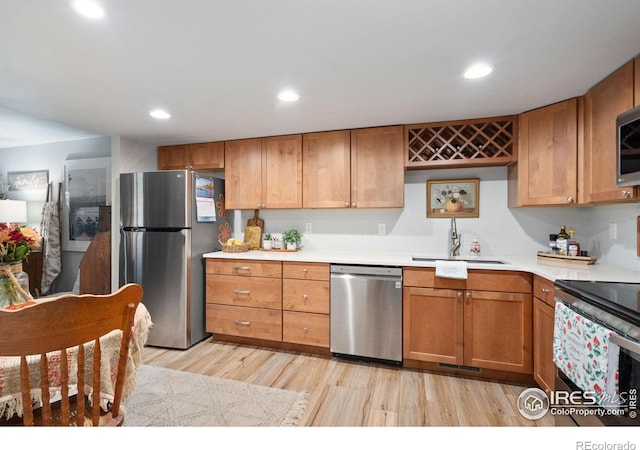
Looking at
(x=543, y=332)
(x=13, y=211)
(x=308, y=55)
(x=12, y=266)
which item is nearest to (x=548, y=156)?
(x=543, y=332)

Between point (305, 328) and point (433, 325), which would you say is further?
point (305, 328)

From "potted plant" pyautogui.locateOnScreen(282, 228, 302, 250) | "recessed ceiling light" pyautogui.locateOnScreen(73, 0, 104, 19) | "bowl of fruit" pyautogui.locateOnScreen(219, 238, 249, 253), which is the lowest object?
"bowl of fruit" pyautogui.locateOnScreen(219, 238, 249, 253)

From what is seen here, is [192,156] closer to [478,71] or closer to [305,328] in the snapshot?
[305,328]

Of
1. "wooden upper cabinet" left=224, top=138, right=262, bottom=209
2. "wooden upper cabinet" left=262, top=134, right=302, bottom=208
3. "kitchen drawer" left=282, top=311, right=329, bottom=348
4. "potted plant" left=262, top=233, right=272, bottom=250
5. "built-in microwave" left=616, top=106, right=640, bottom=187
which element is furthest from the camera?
"potted plant" left=262, top=233, right=272, bottom=250

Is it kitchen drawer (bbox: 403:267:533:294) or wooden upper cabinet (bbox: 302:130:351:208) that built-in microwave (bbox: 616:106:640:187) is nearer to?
kitchen drawer (bbox: 403:267:533:294)

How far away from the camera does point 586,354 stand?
136 cm

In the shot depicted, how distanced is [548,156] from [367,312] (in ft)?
6.08

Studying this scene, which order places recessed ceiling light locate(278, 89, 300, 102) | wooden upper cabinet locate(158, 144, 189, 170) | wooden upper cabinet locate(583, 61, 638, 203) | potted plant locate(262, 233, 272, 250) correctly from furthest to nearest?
wooden upper cabinet locate(158, 144, 189, 170) → potted plant locate(262, 233, 272, 250) → recessed ceiling light locate(278, 89, 300, 102) → wooden upper cabinet locate(583, 61, 638, 203)

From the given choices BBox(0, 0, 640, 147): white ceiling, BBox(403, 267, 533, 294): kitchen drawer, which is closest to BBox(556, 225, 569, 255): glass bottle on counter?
BBox(403, 267, 533, 294): kitchen drawer

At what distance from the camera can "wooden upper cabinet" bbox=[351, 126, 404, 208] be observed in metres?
2.79

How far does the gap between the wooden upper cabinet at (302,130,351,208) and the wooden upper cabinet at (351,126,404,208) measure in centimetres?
7

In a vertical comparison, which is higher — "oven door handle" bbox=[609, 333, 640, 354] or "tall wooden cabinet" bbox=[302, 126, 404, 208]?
"tall wooden cabinet" bbox=[302, 126, 404, 208]

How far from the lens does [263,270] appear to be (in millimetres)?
2842

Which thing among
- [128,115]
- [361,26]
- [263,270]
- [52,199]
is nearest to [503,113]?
[361,26]
